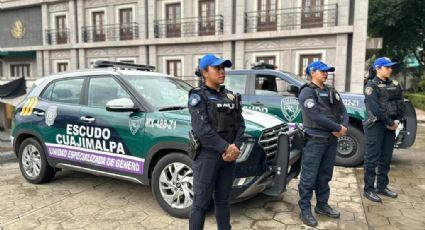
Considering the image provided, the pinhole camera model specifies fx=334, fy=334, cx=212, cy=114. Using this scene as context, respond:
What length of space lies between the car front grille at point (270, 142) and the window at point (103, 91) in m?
1.88

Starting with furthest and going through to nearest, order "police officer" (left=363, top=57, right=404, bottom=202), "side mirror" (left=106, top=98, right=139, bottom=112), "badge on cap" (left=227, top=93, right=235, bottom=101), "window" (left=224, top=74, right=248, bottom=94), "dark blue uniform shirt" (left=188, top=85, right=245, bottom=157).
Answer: "window" (left=224, top=74, right=248, bottom=94) < "police officer" (left=363, top=57, right=404, bottom=202) < "side mirror" (left=106, top=98, right=139, bottom=112) < "badge on cap" (left=227, top=93, right=235, bottom=101) < "dark blue uniform shirt" (left=188, top=85, right=245, bottom=157)

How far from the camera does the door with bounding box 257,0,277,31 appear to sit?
56.1ft

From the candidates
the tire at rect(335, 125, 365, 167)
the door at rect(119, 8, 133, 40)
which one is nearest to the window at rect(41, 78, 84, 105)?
the tire at rect(335, 125, 365, 167)

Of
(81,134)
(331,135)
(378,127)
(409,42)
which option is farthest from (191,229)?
(409,42)

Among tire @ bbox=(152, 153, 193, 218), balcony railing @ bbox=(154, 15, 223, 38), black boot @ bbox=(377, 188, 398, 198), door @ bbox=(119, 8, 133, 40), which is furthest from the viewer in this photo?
door @ bbox=(119, 8, 133, 40)

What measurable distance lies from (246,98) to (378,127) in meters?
2.86

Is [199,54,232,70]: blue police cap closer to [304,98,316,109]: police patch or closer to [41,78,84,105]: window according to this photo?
[304,98,316,109]: police patch

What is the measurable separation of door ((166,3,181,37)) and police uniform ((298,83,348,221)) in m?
16.8

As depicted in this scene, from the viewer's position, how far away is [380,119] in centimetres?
421

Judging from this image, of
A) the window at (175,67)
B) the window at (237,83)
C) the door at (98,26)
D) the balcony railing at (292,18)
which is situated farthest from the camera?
the door at (98,26)

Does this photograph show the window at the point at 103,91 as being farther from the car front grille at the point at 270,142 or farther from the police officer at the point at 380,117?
the police officer at the point at 380,117

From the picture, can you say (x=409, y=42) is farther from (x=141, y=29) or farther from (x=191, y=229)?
(x=191, y=229)

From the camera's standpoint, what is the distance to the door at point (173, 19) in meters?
19.5

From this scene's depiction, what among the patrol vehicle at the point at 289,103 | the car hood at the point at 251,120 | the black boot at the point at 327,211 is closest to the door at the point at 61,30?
the patrol vehicle at the point at 289,103
